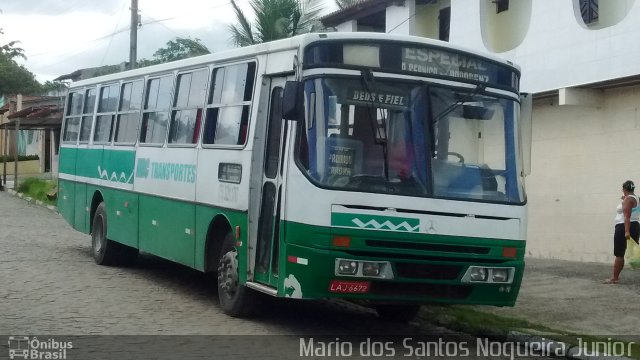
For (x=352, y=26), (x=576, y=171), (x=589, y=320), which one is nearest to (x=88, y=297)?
(x=589, y=320)

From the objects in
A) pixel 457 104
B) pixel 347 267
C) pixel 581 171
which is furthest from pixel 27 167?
pixel 347 267

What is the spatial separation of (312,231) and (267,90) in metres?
1.96

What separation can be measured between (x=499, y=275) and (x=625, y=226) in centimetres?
493

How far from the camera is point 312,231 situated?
8.38 m

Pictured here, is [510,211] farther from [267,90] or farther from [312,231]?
[267,90]

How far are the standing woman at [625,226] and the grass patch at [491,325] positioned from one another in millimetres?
3053

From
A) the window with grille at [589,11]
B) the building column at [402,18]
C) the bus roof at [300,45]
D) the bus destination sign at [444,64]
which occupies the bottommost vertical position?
the bus destination sign at [444,64]

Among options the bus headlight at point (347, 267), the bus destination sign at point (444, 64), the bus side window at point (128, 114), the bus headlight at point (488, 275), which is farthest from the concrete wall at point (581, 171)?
the bus headlight at point (347, 267)

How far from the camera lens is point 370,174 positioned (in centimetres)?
847

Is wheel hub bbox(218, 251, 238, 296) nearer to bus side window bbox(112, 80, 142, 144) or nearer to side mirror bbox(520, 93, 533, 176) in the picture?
side mirror bbox(520, 93, 533, 176)

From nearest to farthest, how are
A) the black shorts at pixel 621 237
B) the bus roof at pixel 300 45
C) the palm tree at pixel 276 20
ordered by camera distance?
the bus roof at pixel 300 45 → the black shorts at pixel 621 237 → the palm tree at pixel 276 20

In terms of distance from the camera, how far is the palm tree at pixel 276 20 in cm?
2611

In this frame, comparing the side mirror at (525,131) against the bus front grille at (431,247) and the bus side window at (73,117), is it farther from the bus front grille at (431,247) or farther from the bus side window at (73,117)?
the bus side window at (73,117)

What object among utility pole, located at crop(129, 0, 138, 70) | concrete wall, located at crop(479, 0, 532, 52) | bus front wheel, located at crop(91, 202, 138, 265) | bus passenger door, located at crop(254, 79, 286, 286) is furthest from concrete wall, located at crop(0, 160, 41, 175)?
bus passenger door, located at crop(254, 79, 286, 286)
